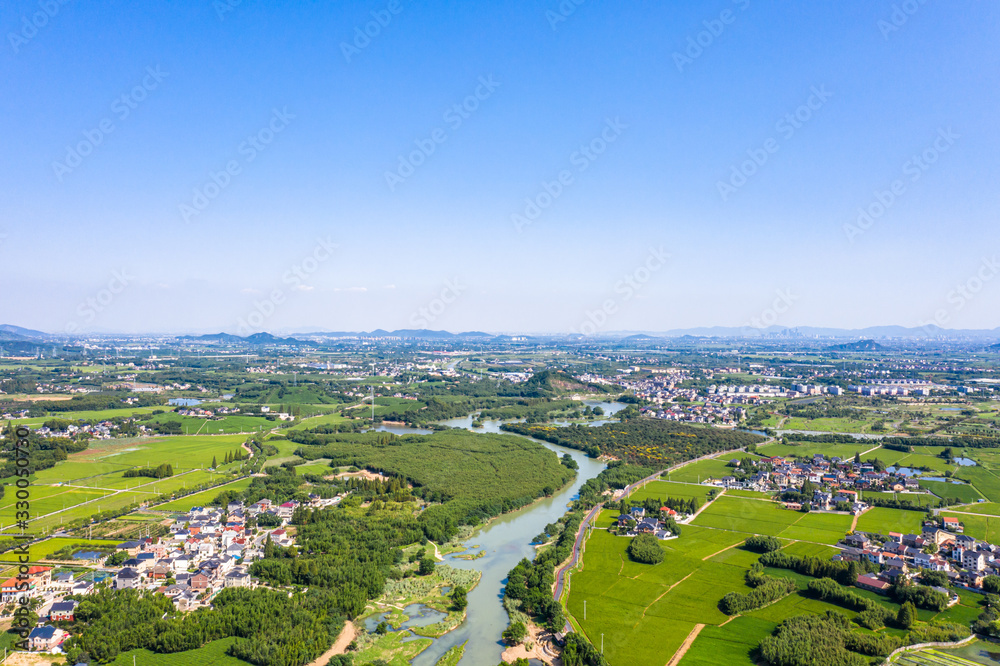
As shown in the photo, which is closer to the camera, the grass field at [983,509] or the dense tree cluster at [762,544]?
the dense tree cluster at [762,544]

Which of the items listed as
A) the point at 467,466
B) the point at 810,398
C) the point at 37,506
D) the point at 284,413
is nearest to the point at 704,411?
the point at 810,398

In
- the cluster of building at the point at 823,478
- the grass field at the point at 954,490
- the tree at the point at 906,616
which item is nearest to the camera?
the tree at the point at 906,616

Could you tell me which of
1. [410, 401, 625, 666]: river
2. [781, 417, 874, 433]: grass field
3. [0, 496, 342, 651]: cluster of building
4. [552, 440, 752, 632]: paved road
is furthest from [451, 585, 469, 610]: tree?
[781, 417, 874, 433]: grass field

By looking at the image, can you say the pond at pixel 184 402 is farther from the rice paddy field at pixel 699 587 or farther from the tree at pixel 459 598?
the tree at pixel 459 598

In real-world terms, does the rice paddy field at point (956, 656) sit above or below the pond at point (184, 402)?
below

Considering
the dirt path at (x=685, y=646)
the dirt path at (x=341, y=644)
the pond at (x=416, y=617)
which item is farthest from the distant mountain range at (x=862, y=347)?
the dirt path at (x=341, y=644)

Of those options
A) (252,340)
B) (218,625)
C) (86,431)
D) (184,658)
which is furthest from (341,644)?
(252,340)

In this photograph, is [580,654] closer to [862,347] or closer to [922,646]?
[922,646]
